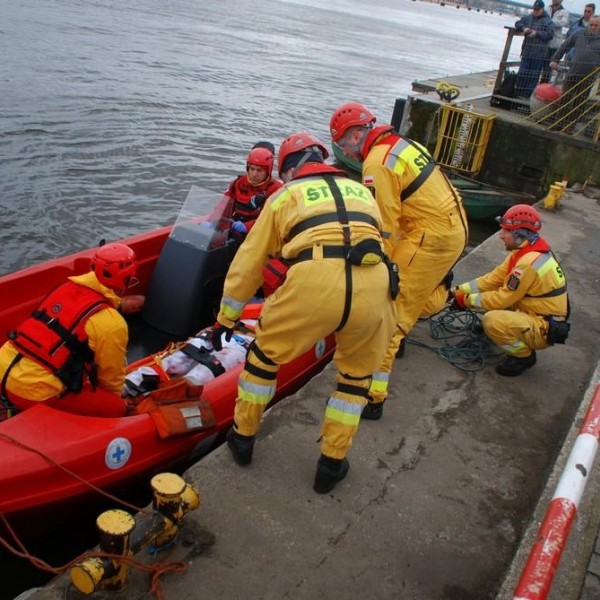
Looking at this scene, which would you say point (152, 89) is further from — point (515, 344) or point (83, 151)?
point (515, 344)

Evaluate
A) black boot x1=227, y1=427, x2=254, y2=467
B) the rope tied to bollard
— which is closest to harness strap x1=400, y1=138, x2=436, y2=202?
black boot x1=227, y1=427, x2=254, y2=467

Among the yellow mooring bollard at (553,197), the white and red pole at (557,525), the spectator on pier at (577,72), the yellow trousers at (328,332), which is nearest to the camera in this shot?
the white and red pole at (557,525)

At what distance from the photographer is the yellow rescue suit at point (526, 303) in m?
4.24

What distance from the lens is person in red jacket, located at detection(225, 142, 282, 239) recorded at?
5.43 m

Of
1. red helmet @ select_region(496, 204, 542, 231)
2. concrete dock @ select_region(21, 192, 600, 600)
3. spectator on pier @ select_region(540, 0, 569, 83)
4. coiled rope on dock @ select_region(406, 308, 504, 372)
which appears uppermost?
spectator on pier @ select_region(540, 0, 569, 83)

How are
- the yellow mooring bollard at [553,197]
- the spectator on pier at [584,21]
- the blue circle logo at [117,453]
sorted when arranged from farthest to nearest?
the spectator on pier at [584,21] < the yellow mooring bollard at [553,197] < the blue circle logo at [117,453]

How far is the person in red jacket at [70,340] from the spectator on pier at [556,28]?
423 inches

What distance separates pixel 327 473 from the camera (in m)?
3.08

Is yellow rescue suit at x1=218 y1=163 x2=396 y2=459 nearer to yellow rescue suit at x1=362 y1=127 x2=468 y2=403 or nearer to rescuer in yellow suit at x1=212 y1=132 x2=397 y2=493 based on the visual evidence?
rescuer in yellow suit at x1=212 y1=132 x2=397 y2=493

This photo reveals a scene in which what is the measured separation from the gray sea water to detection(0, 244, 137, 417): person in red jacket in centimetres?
462

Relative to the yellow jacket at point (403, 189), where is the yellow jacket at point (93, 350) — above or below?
below

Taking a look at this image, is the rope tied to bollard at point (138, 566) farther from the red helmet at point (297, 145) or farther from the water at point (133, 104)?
the red helmet at point (297, 145)

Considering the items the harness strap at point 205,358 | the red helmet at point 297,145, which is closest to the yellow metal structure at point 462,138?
the harness strap at point 205,358

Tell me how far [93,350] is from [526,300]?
2809 millimetres
